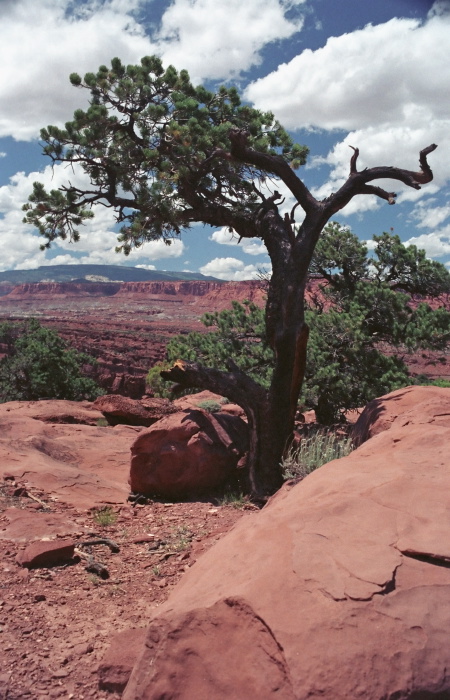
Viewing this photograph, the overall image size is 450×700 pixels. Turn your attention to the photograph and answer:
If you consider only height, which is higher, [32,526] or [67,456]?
[32,526]

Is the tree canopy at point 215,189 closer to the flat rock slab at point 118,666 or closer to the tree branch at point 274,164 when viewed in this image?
the tree branch at point 274,164

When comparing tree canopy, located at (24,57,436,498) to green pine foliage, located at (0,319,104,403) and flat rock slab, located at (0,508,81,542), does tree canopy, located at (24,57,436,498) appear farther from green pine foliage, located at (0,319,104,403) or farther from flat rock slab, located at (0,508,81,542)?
green pine foliage, located at (0,319,104,403)

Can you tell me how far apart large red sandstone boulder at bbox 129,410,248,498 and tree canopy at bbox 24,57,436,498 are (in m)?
0.58

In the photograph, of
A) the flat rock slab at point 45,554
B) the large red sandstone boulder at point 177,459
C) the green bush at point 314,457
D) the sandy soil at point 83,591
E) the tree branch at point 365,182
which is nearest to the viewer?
the sandy soil at point 83,591

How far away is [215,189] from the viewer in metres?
9.32

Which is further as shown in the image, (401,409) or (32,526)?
(401,409)

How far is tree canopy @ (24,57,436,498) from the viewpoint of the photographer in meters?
7.64

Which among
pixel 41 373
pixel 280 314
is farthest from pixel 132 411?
pixel 41 373

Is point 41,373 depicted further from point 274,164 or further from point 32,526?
point 32,526

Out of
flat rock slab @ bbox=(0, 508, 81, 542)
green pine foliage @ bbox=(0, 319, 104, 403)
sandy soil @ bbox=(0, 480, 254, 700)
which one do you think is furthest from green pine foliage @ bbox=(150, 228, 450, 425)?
green pine foliage @ bbox=(0, 319, 104, 403)

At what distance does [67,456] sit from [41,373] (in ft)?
38.0

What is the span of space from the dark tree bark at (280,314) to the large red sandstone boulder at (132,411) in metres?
4.03

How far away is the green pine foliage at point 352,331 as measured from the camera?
37.3ft

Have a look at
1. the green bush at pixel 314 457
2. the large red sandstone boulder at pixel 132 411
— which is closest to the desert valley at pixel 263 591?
Answer: the green bush at pixel 314 457
